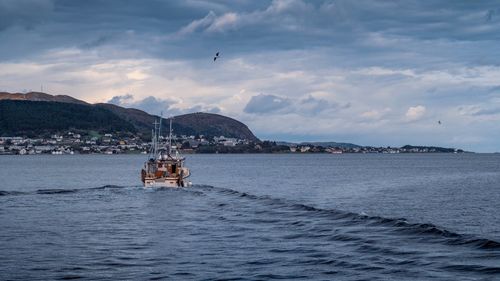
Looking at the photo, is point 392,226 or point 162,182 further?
point 162,182

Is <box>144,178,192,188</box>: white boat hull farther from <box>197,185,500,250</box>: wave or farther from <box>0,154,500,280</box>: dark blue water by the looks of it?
<box>197,185,500,250</box>: wave

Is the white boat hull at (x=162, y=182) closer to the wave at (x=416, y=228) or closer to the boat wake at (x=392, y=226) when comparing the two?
the boat wake at (x=392, y=226)

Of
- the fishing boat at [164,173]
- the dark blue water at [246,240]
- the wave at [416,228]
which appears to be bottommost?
the dark blue water at [246,240]

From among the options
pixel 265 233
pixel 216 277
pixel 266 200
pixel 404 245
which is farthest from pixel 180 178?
pixel 216 277

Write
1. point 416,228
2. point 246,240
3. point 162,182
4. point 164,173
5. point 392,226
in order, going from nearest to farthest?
point 246,240 < point 416,228 < point 392,226 < point 162,182 < point 164,173

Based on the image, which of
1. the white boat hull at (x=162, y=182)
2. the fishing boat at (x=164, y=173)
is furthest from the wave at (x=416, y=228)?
the fishing boat at (x=164, y=173)

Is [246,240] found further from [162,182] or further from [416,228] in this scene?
[162,182]

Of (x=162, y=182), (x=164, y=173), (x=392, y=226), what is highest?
(x=164, y=173)

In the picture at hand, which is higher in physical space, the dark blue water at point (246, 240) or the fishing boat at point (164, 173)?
the fishing boat at point (164, 173)

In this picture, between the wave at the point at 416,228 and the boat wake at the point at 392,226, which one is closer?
the wave at the point at 416,228

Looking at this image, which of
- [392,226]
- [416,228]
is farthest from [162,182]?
[416,228]

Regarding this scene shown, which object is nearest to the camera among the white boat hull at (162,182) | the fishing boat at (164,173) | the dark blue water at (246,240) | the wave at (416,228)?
the dark blue water at (246,240)

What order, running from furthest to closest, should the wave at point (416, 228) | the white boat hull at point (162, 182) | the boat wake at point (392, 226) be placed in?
the white boat hull at point (162, 182), the boat wake at point (392, 226), the wave at point (416, 228)

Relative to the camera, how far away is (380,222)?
1698 inches
